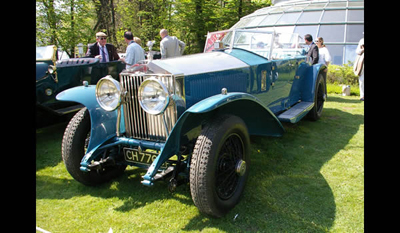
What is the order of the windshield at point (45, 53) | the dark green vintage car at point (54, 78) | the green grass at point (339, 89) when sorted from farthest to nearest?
the green grass at point (339, 89)
the windshield at point (45, 53)
the dark green vintage car at point (54, 78)

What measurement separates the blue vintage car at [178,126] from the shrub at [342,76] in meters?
7.59

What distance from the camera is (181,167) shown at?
297cm

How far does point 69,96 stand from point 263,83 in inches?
103

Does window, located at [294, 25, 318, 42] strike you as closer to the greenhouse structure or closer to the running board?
the greenhouse structure

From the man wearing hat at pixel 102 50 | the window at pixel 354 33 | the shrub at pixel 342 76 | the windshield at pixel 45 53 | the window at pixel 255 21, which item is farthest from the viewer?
the window at pixel 255 21

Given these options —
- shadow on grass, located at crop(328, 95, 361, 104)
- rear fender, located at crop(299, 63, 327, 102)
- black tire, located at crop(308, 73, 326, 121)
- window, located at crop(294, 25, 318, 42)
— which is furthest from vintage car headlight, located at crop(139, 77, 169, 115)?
window, located at crop(294, 25, 318, 42)

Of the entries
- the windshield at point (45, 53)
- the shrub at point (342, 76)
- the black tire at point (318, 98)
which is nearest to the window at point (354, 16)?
the shrub at point (342, 76)

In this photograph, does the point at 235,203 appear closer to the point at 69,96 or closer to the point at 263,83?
the point at 263,83

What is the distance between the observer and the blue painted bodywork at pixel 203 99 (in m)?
2.79

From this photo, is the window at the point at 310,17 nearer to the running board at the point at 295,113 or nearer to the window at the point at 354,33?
the window at the point at 354,33

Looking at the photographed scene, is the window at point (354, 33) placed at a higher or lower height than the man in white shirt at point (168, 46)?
higher

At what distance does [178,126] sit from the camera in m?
2.72

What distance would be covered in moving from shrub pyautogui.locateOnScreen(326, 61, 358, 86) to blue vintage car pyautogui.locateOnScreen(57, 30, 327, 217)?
759 cm
